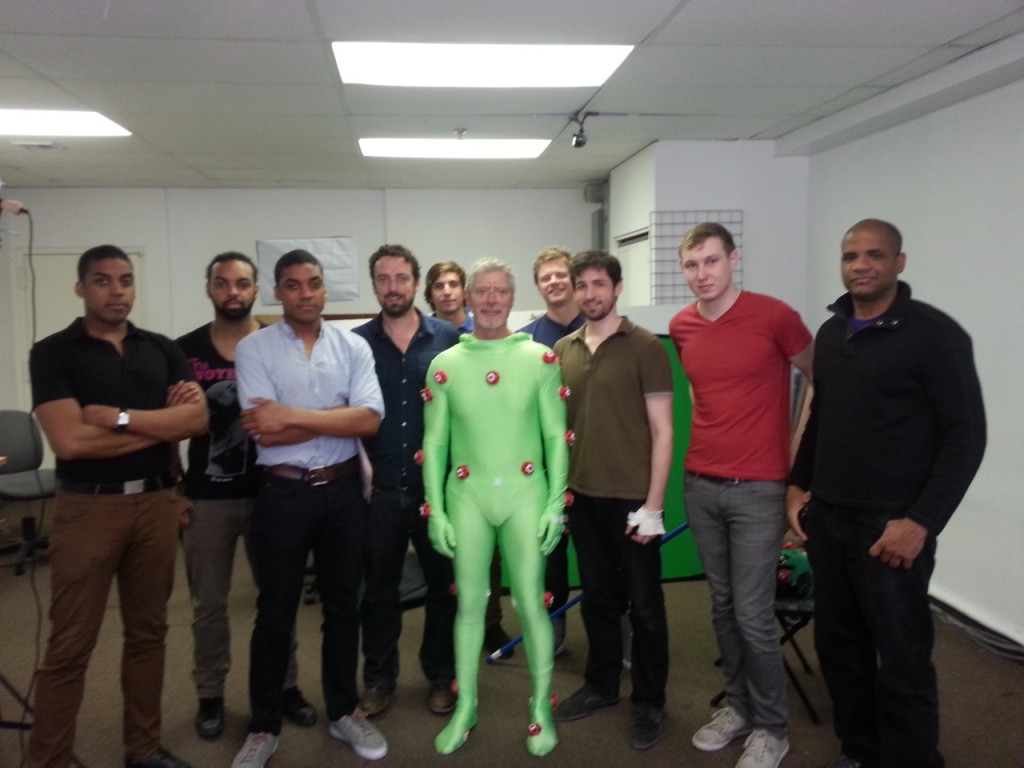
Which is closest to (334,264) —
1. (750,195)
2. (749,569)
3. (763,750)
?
(750,195)

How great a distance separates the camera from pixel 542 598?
2395 millimetres

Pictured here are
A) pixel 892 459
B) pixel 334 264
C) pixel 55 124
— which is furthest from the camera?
pixel 334 264

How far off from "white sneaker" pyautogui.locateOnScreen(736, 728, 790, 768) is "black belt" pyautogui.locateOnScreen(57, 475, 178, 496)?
6.33 ft

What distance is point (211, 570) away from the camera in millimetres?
2463

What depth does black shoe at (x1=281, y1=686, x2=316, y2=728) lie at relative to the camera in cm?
260

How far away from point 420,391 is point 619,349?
69 centimetres

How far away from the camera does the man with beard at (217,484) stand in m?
2.44

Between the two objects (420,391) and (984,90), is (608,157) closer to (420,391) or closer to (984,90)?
(984,90)

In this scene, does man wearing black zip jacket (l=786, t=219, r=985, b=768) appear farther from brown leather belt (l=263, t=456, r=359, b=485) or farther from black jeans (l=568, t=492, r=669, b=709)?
brown leather belt (l=263, t=456, r=359, b=485)

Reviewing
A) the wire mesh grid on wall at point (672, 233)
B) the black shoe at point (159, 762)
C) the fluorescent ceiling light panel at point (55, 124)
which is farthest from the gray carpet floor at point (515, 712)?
the fluorescent ceiling light panel at point (55, 124)

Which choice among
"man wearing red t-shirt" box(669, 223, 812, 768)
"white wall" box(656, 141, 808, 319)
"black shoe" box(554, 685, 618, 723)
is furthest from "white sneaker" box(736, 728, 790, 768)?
"white wall" box(656, 141, 808, 319)

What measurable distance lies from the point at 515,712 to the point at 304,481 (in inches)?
46.5

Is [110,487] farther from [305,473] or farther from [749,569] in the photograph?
[749,569]

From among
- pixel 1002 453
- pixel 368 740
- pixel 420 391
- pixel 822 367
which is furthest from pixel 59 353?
pixel 1002 453
